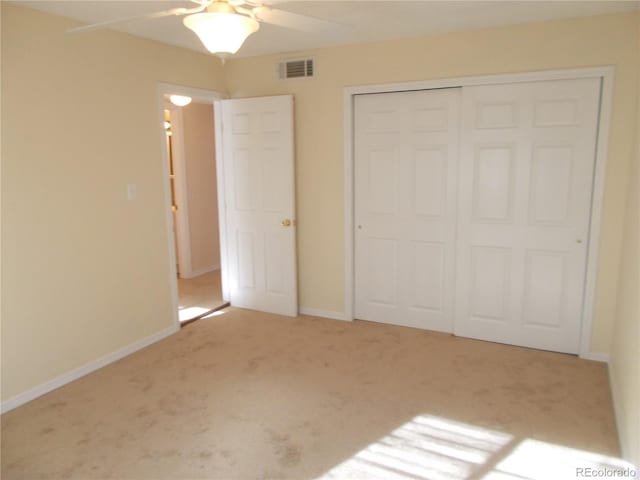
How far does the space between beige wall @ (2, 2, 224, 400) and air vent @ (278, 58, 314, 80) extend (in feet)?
2.77

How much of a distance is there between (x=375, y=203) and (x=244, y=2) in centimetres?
229

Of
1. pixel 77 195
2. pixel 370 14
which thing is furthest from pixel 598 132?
pixel 77 195

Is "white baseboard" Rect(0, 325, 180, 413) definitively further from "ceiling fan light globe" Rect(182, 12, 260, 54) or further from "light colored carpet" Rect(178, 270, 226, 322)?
"ceiling fan light globe" Rect(182, 12, 260, 54)

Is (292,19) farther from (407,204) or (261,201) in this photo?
(261,201)

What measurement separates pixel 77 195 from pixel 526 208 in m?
3.24

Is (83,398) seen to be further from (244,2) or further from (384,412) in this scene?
(244,2)

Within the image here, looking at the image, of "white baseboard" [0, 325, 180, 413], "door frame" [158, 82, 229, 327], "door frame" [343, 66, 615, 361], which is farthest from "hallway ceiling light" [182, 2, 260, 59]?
"white baseboard" [0, 325, 180, 413]

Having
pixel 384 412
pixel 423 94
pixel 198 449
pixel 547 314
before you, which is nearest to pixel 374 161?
pixel 423 94

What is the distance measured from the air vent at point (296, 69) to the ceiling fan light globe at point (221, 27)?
6.62 ft

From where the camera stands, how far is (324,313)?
4477 mm

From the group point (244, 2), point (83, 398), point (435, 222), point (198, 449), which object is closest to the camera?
point (244, 2)

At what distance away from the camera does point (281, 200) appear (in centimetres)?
435

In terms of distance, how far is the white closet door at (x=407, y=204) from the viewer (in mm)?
3811

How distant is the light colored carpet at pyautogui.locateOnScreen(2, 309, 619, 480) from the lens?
7.92 feet
